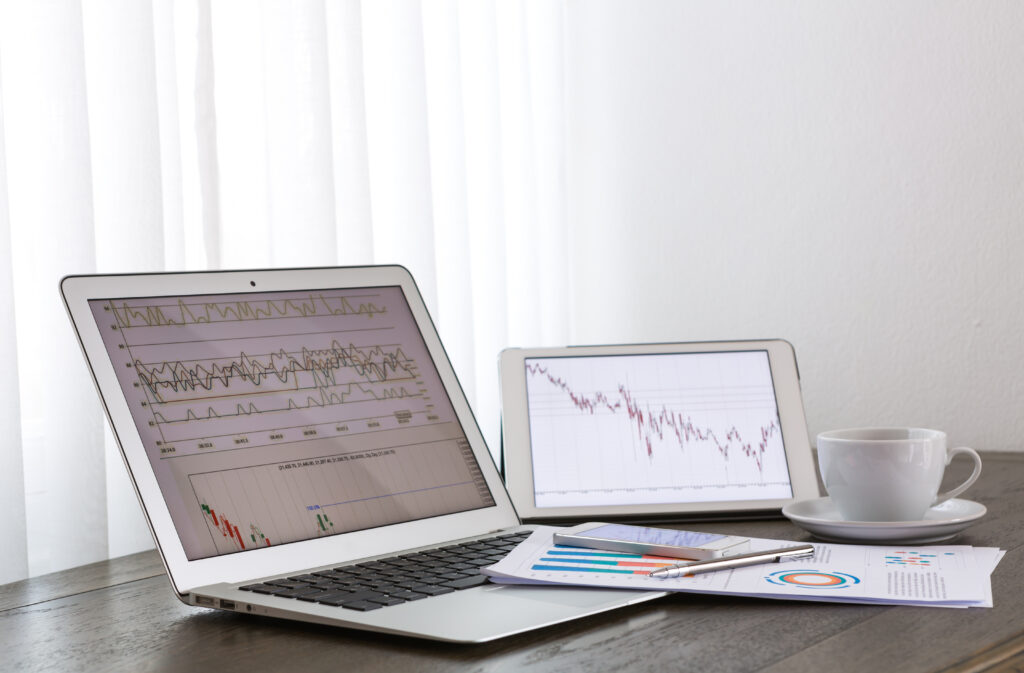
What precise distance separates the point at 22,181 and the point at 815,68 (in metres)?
0.97

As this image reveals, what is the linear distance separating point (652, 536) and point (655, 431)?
240 mm

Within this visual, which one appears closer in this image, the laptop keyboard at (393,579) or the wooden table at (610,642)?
the wooden table at (610,642)

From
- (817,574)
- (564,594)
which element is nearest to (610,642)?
(564,594)

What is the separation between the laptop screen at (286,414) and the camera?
663 mm

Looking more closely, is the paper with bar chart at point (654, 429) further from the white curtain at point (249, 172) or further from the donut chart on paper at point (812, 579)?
the white curtain at point (249, 172)

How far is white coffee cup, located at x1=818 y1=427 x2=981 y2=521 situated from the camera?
0.72 m

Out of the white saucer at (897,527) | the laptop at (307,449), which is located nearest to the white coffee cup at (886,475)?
the white saucer at (897,527)

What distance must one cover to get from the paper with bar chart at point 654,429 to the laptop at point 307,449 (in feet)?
0.39

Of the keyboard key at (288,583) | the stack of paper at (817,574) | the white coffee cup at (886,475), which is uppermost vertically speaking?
the white coffee cup at (886,475)

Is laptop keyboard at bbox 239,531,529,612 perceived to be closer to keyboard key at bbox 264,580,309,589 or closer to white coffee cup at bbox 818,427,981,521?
keyboard key at bbox 264,580,309,589

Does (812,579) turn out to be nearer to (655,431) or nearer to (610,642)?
(610,642)

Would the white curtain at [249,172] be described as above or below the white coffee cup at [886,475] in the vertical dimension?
above

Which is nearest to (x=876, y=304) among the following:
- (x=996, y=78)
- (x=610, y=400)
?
(x=996, y=78)

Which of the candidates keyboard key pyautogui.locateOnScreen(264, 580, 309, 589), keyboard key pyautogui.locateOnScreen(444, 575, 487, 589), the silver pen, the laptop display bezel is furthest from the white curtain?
the silver pen
